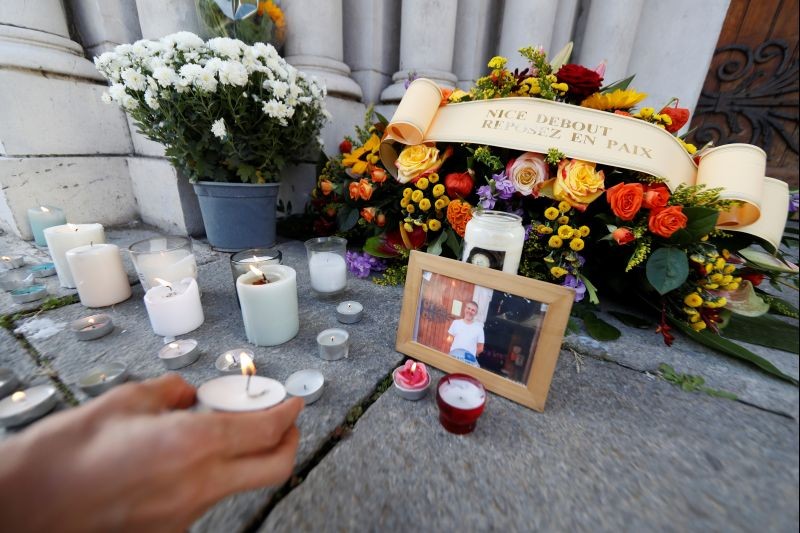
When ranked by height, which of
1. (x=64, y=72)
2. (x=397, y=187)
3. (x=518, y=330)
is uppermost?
(x=64, y=72)

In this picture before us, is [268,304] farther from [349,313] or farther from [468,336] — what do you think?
[468,336]

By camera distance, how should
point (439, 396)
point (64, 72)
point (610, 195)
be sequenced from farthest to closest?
1. point (64, 72)
2. point (610, 195)
3. point (439, 396)

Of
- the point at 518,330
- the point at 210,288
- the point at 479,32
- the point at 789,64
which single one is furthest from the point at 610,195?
the point at 479,32

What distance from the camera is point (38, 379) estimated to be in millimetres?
709

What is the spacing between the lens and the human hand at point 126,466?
0.31 m

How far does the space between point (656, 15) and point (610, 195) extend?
220cm

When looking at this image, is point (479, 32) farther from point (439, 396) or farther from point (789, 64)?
point (439, 396)

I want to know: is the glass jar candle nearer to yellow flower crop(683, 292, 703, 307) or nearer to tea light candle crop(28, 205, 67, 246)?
yellow flower crop(683, 292, 703, 307)

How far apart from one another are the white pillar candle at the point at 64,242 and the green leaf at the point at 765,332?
1.82 metres

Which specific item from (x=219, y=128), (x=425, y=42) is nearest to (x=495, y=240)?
(x=219, y=128)

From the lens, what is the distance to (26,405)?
1.98 ft

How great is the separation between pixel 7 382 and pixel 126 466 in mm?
614

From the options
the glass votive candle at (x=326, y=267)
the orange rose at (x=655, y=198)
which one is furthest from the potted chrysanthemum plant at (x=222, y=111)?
the orange rose at (x=655, y=198)

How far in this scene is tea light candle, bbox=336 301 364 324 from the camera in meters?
0.97
